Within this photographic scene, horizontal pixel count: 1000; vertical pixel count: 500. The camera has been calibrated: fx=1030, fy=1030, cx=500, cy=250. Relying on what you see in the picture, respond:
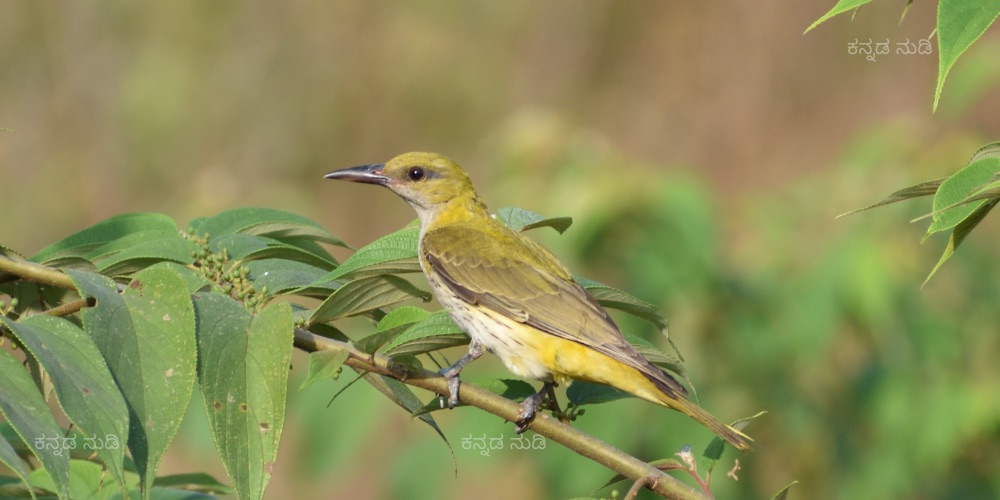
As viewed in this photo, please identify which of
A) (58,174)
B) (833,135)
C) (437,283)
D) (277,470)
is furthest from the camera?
(833,135)

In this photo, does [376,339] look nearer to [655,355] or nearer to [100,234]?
[655,355]

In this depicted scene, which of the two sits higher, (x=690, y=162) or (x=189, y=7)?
(x=189, y=7)

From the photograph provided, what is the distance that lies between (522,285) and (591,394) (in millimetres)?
964

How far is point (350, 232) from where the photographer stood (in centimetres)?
1325

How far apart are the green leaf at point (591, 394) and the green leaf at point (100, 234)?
117cm

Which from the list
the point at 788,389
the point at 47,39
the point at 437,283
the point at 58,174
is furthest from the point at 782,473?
the point at 47,39

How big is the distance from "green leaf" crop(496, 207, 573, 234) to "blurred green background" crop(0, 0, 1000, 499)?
5.33 ft

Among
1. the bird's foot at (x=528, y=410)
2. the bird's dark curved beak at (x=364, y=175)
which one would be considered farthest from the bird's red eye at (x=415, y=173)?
the bird's foot at (x=528, y=410)

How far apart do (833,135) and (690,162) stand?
1940 millimetres

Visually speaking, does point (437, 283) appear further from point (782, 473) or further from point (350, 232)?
point (350, 232)

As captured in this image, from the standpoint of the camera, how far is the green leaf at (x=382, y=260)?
2.32 m

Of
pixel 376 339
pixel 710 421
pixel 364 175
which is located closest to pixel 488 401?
pixel 376 339

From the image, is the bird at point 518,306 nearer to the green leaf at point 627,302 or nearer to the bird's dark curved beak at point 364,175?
the bird's dark curved beak at point 364,175

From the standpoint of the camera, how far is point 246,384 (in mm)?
A: 1959
